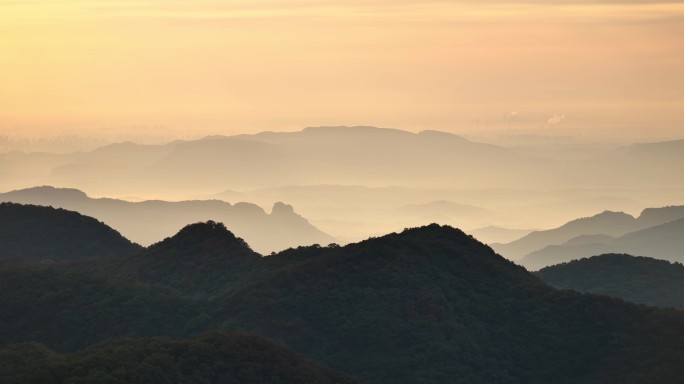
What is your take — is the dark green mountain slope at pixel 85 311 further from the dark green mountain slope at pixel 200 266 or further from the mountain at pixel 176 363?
the mountain at pixel 176 363

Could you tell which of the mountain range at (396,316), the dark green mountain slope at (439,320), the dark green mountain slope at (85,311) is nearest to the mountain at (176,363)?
the mountain range at (396,316)

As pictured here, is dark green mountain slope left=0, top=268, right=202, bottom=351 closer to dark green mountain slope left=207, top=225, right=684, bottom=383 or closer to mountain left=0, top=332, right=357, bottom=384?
dark green mountain slope left=207, top=225, right=684, bottom=383

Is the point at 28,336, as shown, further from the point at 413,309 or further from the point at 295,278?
the point at 413,309

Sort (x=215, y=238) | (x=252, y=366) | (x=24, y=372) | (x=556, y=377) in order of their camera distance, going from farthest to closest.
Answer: (x=215, y=238), (x=556, y=377), (x=252, y=366), (x=24, y=372)

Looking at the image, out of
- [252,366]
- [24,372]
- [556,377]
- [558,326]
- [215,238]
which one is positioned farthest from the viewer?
[215,238]

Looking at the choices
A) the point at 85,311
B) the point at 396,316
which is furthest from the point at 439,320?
the point at 85,311

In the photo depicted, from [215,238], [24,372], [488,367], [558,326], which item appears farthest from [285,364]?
[215,238]

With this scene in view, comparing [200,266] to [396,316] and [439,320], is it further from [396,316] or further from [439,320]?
[439,320]

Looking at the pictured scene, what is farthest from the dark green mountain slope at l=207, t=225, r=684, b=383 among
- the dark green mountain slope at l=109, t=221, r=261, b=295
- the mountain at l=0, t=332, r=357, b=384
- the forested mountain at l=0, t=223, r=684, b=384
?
the mountain at l=0, t=332, r=357, b=384
